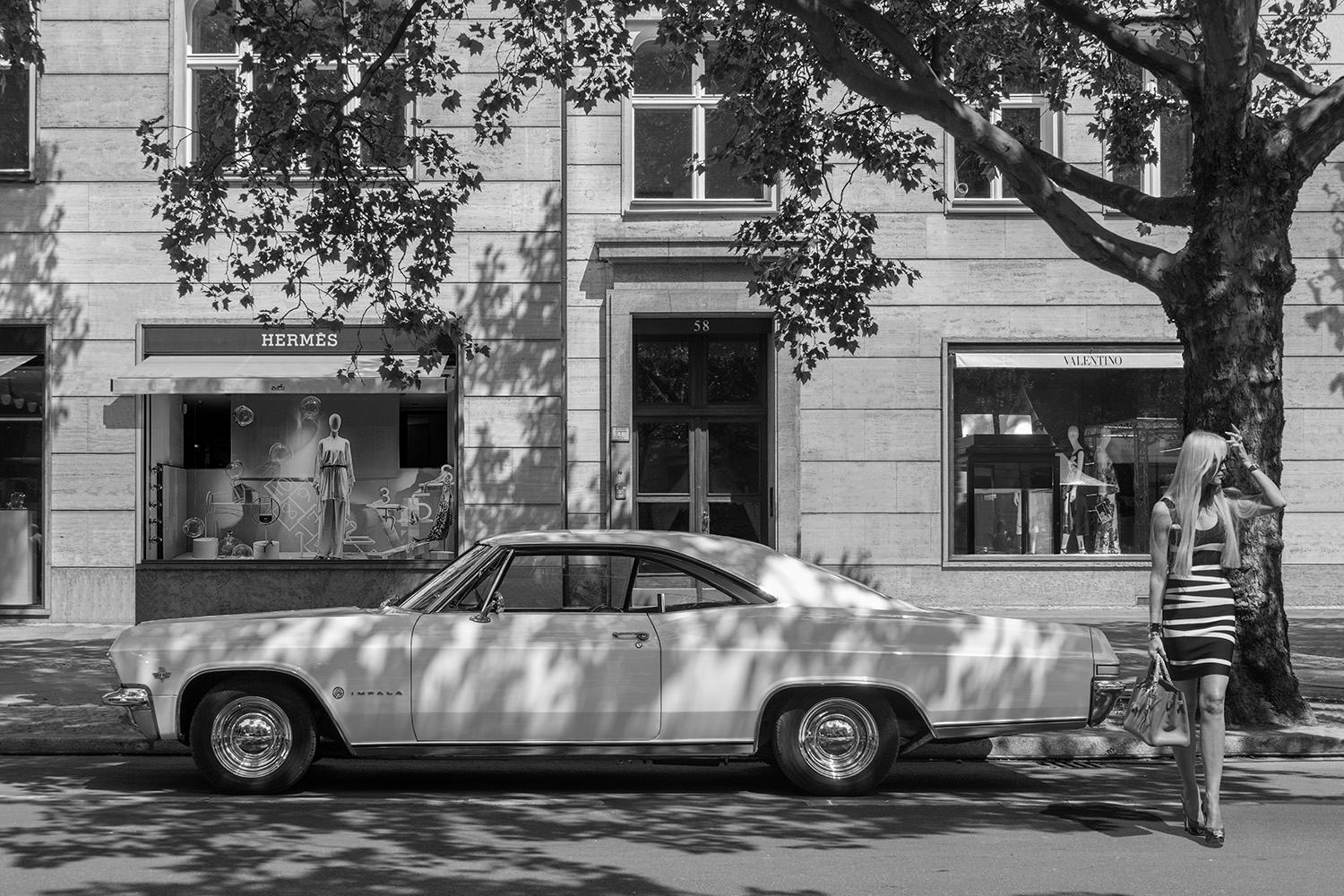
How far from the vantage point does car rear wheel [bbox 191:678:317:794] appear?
25.3ft

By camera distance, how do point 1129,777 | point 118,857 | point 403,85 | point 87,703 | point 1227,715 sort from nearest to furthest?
1. point 118,857
2. point 1129,777
3. point 1227,715
4. point 87,703
5. point 403,85

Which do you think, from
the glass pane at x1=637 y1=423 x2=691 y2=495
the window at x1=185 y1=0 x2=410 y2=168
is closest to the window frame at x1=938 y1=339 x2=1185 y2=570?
the glass pane at x1=637 y1=423 x2=691 y2=495

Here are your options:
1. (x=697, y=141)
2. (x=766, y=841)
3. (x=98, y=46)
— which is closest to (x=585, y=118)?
(x=697, y=141)

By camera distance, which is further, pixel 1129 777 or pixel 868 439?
pixel 868 439

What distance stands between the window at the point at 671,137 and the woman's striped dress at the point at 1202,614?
35.0 ft

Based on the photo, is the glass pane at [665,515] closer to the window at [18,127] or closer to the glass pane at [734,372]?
the glass pane at [734,372]

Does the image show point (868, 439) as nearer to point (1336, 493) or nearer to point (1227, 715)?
point (1336, 493)

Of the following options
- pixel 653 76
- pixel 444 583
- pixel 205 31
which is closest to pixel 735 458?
pixel 653 76

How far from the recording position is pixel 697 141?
668 inches

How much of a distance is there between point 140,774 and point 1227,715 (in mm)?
6891

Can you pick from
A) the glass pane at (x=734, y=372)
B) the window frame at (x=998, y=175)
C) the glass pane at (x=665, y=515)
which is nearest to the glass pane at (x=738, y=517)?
the glass pane at (x=665, y=515)

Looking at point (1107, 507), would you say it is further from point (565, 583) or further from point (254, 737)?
point (254, 737)

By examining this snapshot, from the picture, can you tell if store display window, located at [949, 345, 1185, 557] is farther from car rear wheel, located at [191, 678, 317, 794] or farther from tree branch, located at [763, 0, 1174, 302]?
car rear wheel, located at [191, 678, 317, 794]

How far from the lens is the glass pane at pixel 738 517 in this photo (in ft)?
56.6
